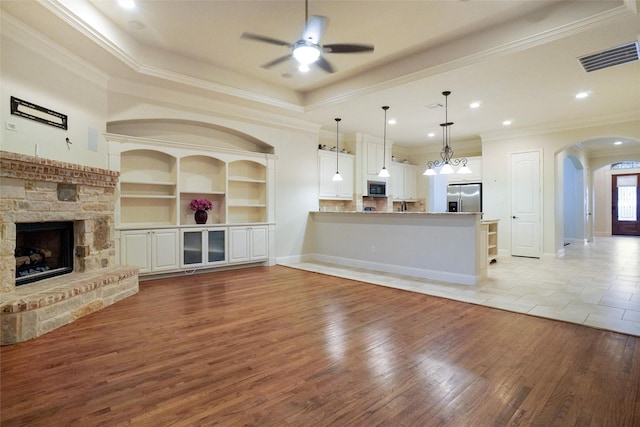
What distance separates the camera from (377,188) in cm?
885

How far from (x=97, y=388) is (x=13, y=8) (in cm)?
359

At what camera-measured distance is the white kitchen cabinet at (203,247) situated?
222 inches

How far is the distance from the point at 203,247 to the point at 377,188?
486cm

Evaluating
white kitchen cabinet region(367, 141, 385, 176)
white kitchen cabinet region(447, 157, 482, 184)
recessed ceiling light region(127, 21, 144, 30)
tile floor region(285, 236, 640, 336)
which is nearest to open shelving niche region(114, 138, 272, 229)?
tile floor region(285, 236, 640, 336)

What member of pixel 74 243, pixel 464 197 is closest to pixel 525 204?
pixel 464 197

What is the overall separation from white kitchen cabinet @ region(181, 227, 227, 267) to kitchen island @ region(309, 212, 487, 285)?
2.24m

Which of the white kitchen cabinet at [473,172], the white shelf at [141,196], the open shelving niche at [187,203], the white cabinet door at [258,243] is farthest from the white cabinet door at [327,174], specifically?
the white kitchen cabinet at [473,172]

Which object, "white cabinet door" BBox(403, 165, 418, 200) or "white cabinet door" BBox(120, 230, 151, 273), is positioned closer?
"white cabinet door" BBox(120, 230, 151, 273)

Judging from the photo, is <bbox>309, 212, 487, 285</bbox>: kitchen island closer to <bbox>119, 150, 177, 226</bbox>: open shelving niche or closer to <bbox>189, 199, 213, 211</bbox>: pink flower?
<bbox>189, 199, 213, 211</bbox>: pink flower

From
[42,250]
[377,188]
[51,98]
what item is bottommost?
[42,250]

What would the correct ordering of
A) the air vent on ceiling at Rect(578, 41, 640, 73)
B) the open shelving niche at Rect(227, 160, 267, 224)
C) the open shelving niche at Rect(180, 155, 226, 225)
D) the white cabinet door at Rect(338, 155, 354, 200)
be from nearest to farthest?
the air vent on ceiling at Rect(578, 41, 640, 73)
the open shelving niche at Rect(180, 155, 226, 225)
the open shelving niche at Rect(227, 160, 267, 224)
the white cabinet door at Rect(338, 155, 354, 200)

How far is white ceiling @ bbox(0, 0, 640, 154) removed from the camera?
3555 mm

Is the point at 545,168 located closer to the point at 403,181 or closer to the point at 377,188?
the point at 403,181

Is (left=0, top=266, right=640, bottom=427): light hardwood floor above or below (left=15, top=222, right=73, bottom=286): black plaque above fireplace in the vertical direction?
below
